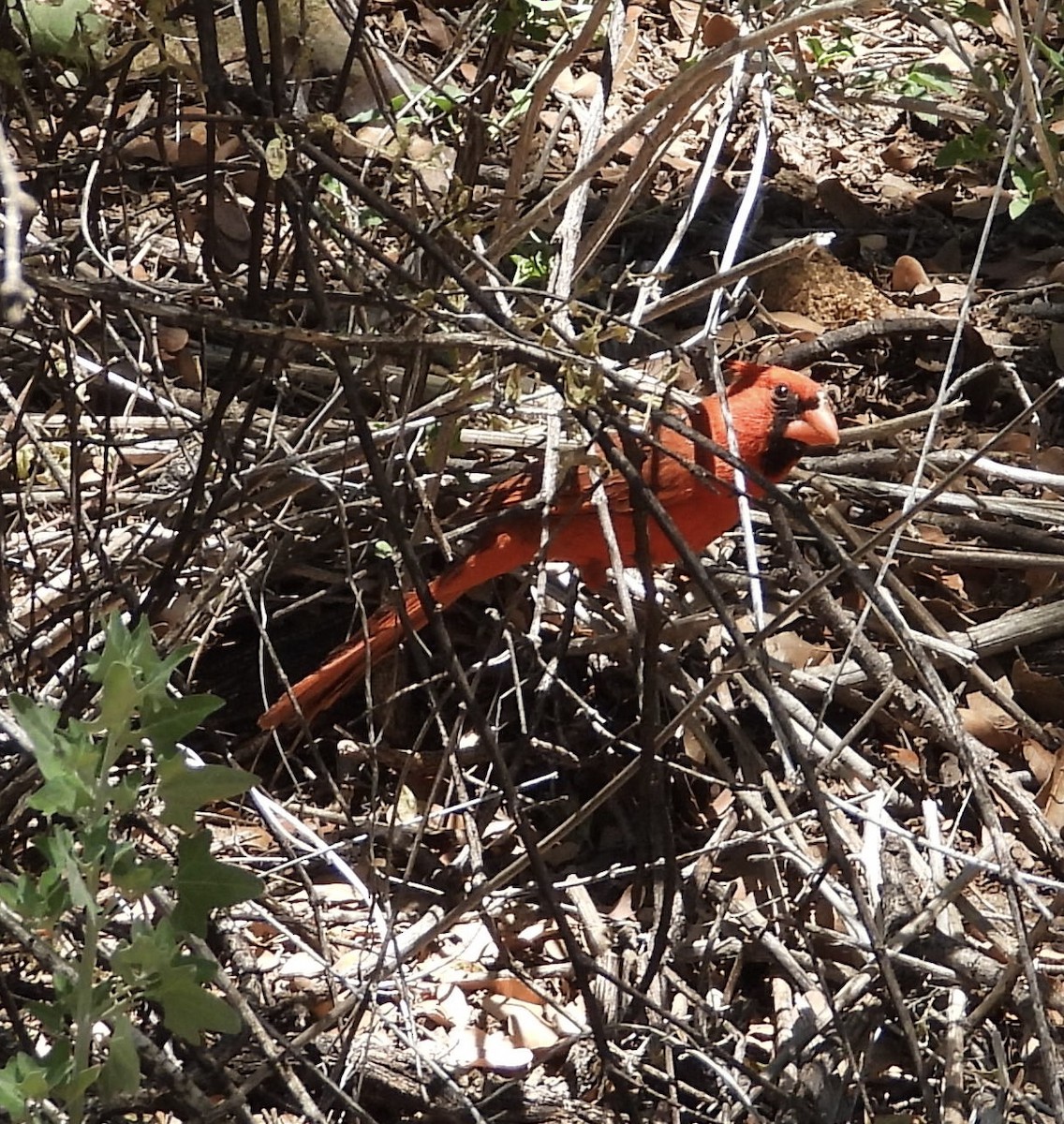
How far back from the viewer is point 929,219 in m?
3.71

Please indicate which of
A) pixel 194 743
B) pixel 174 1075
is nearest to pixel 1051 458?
pixel 194 743

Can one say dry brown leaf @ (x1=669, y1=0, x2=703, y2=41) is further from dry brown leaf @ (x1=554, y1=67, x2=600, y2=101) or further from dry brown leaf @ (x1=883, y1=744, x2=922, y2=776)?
dry brown leaf @ (x1=883, y1=744, x2=922, y2=776)

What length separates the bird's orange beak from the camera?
2.76m

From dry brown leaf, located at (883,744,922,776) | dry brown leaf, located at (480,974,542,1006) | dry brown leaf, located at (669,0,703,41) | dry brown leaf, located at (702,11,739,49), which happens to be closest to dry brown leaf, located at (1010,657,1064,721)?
dry brown leaf, located at (883,744,922,776)

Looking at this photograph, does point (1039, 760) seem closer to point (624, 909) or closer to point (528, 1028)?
point (624, 909)

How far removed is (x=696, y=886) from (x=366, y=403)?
116 centimetres

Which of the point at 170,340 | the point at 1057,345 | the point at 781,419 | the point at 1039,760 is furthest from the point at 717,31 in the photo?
the point at 1039,760

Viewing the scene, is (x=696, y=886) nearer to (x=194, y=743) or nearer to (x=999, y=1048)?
(x=999, y=1048)

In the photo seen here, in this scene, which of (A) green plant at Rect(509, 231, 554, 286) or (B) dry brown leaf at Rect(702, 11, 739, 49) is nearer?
(A) green plant at Rect(509, 231, 554, 286)

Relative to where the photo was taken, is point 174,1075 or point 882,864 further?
point 882,864

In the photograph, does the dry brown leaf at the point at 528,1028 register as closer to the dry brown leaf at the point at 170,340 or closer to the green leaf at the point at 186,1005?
the green leaf at the point at 186,1005

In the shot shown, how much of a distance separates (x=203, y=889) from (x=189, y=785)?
0.10 meters

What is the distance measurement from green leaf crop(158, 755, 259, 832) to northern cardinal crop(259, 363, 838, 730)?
3.40 feet

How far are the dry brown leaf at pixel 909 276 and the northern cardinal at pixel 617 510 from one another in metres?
0.78
